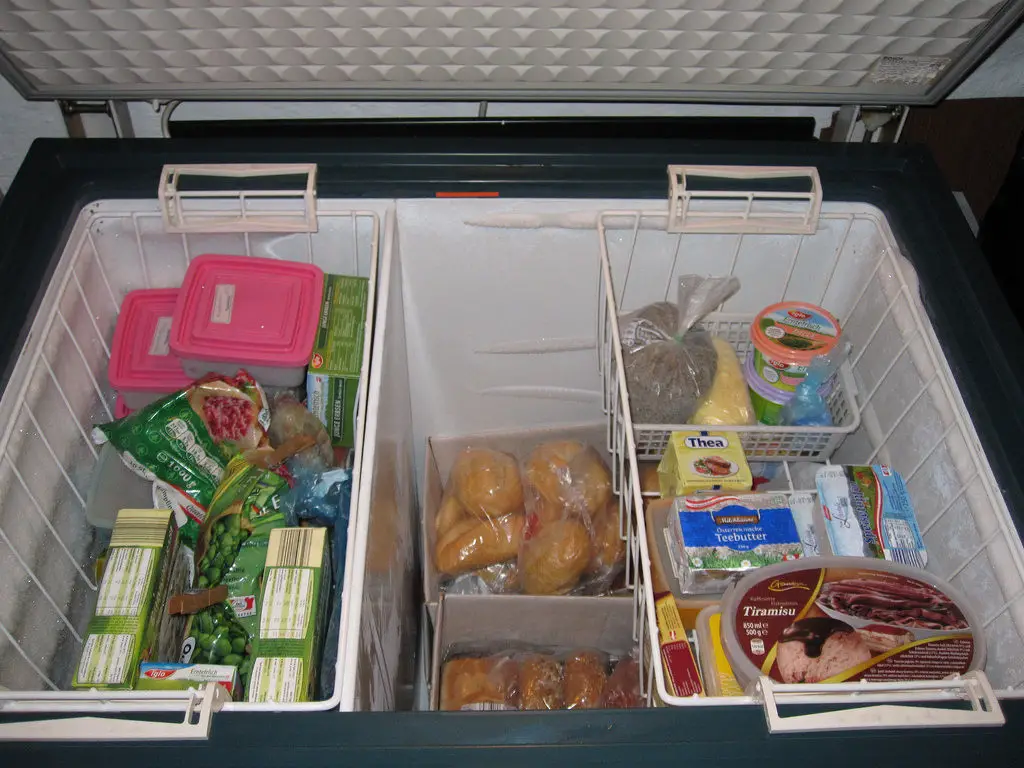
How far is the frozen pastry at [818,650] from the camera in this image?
2.64 feet

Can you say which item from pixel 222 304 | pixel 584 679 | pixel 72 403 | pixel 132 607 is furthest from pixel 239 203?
pixel 584 679

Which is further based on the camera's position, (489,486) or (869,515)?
(489,486)

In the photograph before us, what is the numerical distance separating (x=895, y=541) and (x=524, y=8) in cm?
84

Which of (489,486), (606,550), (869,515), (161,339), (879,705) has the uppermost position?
(161,339)

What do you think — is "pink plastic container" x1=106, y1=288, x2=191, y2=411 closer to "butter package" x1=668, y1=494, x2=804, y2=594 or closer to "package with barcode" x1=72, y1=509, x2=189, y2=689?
"package with barcode" x1=72, y1=509, x2=189, y2=689

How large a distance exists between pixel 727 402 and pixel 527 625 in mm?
545

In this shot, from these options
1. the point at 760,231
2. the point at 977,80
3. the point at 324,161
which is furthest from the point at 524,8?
the point at 977,80

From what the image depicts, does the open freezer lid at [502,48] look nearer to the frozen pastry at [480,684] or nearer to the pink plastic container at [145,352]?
the pink plastic container at [145,352]

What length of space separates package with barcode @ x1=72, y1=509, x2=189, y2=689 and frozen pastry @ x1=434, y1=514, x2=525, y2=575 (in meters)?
0.51

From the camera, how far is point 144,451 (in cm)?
105

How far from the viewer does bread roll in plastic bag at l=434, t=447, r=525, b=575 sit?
4.55 feet

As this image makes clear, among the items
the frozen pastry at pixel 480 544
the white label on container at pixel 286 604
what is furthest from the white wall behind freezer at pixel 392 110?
the white label on container at pixel 286 604

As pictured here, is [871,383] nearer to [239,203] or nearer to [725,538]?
[725,538]

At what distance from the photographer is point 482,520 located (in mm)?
1406
